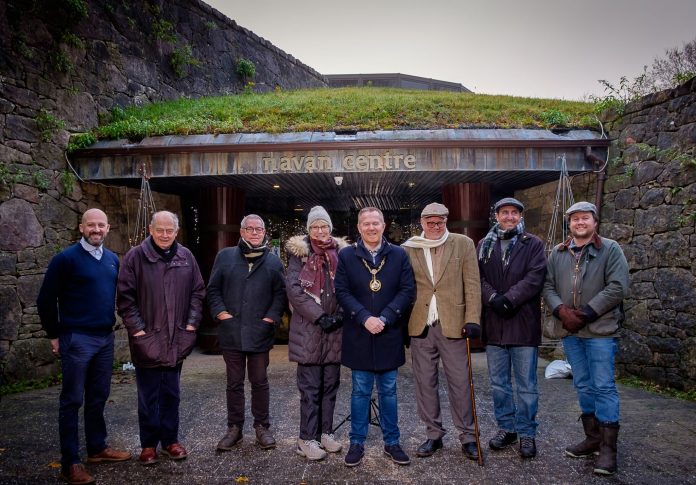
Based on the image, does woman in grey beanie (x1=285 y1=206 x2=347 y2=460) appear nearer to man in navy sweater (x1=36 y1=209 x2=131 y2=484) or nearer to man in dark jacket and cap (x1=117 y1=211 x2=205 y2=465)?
man in dark jacket and cap (x1=117 y1=211 x2=205 y2=465)

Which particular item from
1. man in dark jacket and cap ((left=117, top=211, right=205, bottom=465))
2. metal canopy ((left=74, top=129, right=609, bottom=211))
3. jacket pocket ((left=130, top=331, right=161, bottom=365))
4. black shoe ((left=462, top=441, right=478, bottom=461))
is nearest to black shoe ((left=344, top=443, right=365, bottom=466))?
black shoe ((left=462, top=441, right=478, bottom=461))

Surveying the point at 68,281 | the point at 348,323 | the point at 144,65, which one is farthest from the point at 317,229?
the point at 144,65

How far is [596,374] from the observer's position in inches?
147

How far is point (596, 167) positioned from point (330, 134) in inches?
164

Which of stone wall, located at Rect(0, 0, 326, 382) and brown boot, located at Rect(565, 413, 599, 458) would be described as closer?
brown boot, located at Rect(565, 413, 599, 458)

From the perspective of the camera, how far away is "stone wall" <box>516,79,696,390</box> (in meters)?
5.97

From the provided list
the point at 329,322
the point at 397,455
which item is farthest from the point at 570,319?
the point at 329,322

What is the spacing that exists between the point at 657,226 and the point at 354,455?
529 cm

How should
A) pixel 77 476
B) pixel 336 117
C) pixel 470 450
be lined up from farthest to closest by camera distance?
1. pixel 336 117
2. pixel 470 450
3. pixel 77 476

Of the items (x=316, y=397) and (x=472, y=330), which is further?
(x=316, y=397)

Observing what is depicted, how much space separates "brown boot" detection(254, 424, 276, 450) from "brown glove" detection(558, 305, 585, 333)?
2.65m

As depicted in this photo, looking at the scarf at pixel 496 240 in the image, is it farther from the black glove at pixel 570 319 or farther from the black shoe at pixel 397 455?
the black shoe at pixel 397 455

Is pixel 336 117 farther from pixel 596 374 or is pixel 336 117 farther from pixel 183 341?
pixel 596 374

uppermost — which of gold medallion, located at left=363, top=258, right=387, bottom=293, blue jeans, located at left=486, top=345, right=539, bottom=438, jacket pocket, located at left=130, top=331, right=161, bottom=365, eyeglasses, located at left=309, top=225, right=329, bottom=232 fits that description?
eyeglasses, located at left=309, top=225, right=329, bottom=232
